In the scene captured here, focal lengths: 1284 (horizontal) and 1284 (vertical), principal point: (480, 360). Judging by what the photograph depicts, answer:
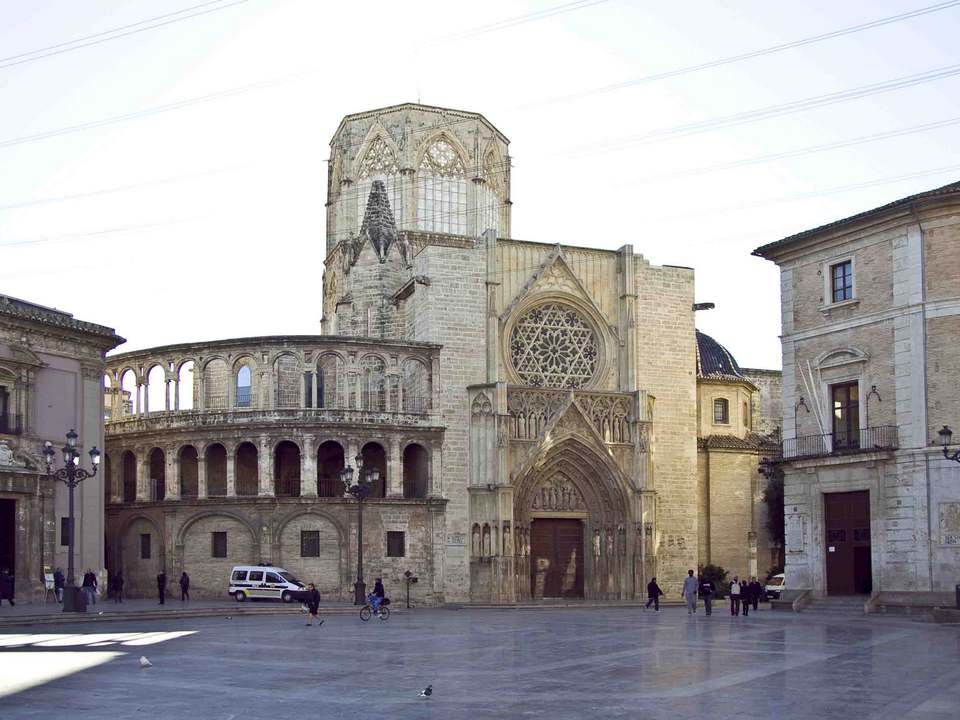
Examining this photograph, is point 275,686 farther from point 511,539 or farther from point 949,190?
point 511,539

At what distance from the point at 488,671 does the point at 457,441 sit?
27841mm

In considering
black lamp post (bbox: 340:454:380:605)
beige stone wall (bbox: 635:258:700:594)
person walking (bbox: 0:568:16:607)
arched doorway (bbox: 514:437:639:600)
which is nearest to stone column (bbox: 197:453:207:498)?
black lamp post (bbox: 340:454:380:605)

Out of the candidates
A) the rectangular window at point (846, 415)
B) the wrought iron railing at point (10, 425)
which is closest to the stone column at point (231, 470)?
the wrought iron railing at point (10, 425)

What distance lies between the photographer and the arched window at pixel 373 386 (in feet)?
164

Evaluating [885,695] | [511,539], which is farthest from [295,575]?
[885,695]

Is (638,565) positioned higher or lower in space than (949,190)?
lower

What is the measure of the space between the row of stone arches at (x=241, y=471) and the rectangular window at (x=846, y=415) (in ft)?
52.0

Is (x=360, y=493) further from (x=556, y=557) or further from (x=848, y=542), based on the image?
(x=848, y=542)

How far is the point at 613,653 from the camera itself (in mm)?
22969

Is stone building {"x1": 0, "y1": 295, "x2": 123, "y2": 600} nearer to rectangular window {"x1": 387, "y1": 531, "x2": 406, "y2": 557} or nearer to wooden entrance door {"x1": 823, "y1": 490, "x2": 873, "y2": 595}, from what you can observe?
rectangular window {"x1": 387, "y1": 531, "x2": 406, "y2": 557}

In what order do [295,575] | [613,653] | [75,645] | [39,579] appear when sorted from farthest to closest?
1. [295,575]
2. [39,579]
3. [75,645]
4. [613,653]

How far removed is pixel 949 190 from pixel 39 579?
28831mm

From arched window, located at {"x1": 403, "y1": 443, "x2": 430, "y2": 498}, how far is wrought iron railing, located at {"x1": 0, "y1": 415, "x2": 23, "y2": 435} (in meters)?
14.3

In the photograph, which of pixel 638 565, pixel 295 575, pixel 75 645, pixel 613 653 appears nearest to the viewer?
pixel 613 653
